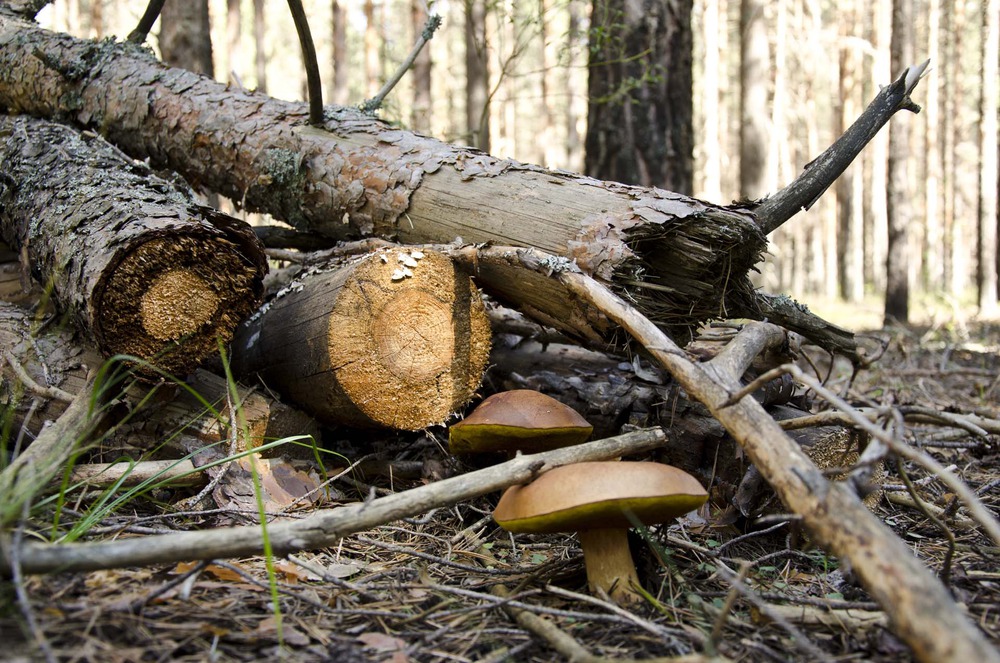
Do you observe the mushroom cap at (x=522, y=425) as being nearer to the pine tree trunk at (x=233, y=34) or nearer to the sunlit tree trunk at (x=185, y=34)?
the sunlit tree trunk at (x=185, y=34)

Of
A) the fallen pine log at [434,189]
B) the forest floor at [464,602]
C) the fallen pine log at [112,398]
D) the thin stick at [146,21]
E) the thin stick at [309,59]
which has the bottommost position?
the forest floor at [464,602]

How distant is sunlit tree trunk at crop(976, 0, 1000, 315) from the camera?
12172 millimetres

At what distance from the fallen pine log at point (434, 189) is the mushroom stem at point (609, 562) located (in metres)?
0.83

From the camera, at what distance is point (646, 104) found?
4.97m

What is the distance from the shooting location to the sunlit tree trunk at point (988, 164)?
39.9 ft

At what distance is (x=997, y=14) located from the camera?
12.4 meters

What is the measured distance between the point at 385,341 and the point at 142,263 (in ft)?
2.80

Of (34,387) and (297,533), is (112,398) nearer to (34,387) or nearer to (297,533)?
(34,387)

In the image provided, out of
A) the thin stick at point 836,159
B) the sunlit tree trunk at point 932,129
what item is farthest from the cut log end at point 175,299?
the sunlit tree trunk at point 932,129

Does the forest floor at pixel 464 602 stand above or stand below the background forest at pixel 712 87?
below

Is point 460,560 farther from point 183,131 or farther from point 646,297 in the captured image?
point 183,131

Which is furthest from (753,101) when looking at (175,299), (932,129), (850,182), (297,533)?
(932,129)

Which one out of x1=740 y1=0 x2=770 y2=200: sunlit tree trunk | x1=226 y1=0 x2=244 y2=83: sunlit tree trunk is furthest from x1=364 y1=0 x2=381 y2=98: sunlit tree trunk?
x1=740 y1=0 x2=770 y2=200: sunlit tree trunk

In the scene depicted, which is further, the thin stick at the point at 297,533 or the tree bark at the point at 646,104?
the tree bark at the point at 646,104
